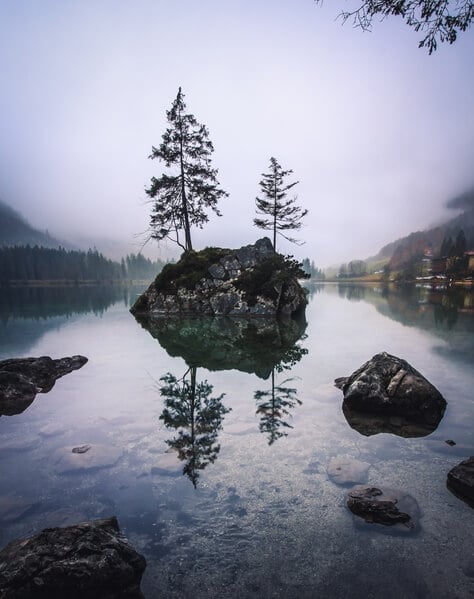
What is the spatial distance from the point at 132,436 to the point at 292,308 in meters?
21.4

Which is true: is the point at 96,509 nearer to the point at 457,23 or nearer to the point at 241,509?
the point at 241,509

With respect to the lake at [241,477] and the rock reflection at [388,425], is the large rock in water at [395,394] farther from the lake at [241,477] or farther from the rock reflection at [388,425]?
the lake at [241,477]

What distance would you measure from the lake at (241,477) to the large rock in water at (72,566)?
1.11 feet

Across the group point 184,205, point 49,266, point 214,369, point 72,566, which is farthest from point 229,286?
point 49,266

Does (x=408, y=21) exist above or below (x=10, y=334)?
above

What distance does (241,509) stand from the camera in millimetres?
4512

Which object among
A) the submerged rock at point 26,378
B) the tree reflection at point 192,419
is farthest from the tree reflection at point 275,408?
the submerged rock at point 26,378

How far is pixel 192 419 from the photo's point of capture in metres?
7.42

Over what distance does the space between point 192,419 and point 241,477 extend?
2.47m

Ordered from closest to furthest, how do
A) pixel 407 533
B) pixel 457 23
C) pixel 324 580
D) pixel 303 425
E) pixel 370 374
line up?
pixel 324 580 → pixel 407 533 → pixel 457 23 → pixel 303 425 → pixel 370 374

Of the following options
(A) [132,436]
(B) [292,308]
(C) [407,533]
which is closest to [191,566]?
(C) [407,533]

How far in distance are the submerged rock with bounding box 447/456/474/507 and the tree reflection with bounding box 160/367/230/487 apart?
13.1 feet

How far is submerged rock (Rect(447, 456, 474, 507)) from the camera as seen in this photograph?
4672mm

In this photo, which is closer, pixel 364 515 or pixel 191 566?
pixel 191 566
